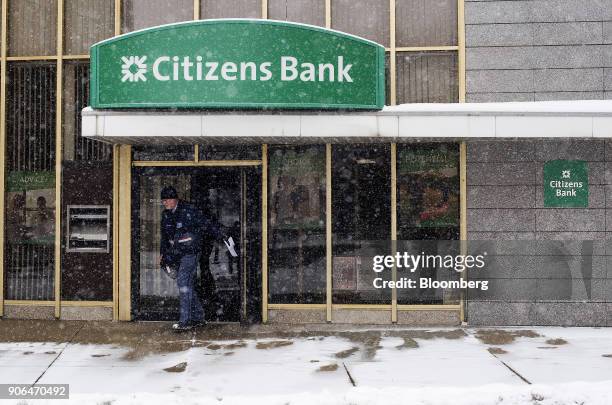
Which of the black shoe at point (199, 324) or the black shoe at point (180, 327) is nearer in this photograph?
the black shoe at point (180, 327)

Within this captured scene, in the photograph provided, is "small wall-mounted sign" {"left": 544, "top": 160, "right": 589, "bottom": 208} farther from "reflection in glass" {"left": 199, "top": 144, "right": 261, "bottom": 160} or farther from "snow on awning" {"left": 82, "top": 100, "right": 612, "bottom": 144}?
"reflection in glass" {"left": 199, "top": 144, "right": 261, "bottom": 160}

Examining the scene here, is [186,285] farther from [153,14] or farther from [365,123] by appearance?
[153,14]

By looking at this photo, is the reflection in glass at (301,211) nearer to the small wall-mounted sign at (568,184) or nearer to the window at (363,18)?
the window at (363,18)

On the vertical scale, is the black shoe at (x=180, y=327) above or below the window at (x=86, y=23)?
below

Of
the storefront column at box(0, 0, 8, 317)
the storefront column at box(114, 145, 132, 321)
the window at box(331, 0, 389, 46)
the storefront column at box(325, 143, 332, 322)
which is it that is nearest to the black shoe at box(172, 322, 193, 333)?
the storefront column at box(114, 145, 132, 321)

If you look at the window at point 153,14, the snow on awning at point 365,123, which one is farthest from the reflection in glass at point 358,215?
the window at point 153,14

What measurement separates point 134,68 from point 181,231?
7.01 feet

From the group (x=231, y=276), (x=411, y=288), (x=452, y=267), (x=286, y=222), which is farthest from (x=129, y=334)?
(x=452, y=267)

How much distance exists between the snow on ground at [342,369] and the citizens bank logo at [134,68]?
322cm

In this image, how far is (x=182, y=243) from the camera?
8172mm

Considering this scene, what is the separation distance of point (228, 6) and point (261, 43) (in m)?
1.68

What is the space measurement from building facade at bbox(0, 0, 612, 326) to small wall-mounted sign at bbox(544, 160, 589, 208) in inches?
3.4

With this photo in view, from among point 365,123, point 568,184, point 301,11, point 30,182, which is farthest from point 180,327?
point 568,184

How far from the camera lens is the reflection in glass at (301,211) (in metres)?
8.73
